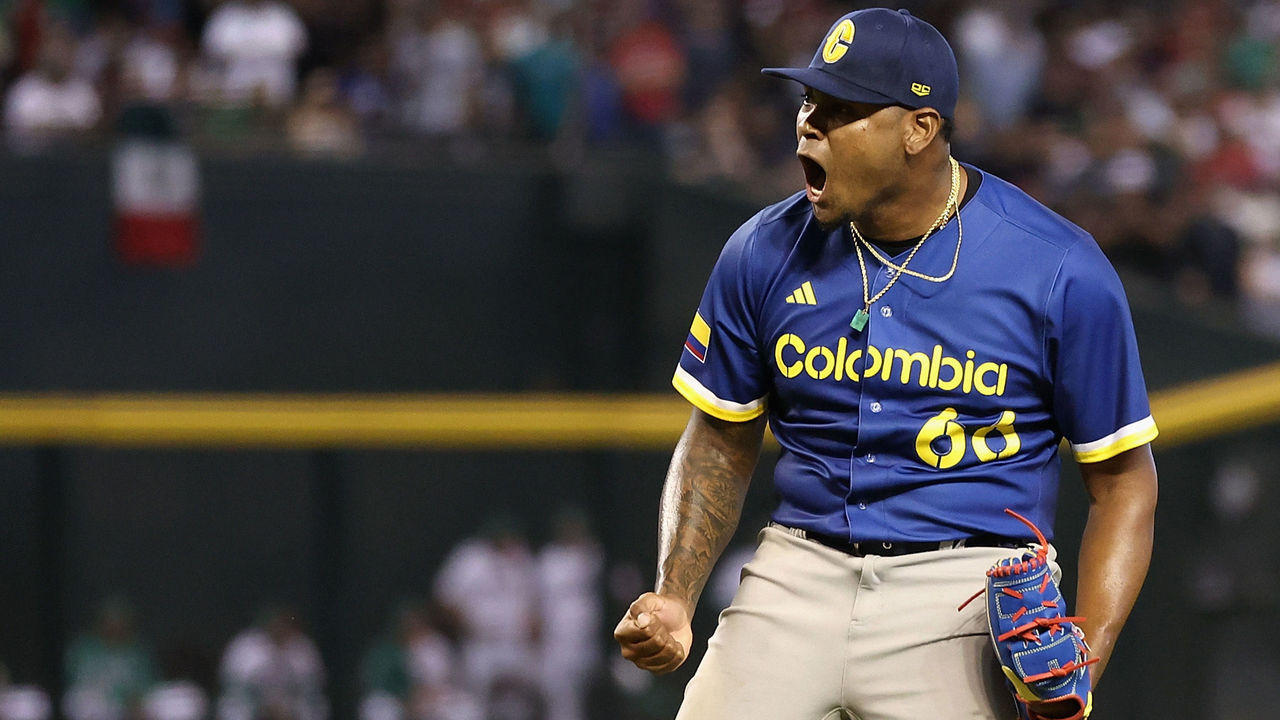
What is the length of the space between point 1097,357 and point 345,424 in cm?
450

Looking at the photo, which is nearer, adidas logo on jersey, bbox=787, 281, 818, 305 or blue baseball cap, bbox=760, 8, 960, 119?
blue baseball cap, bbox=760, 8, 960, 119

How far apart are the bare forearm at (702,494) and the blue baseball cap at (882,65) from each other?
0.65 m

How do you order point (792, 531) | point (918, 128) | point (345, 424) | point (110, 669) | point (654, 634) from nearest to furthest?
point (654, 634)
point (918, 128)
point (792, 531)
point (110, 669)
point (345, 424)

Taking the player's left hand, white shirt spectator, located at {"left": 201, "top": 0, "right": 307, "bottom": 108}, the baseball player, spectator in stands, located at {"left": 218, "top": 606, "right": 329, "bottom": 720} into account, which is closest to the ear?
the baseball player

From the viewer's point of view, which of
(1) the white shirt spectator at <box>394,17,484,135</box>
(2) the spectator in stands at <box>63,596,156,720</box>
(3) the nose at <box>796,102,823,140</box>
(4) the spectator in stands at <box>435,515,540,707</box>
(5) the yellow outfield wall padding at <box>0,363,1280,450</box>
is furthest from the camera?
(1) the white shirt spectator at <box>394,17,484,135</box>

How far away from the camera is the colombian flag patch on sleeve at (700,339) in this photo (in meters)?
3.25

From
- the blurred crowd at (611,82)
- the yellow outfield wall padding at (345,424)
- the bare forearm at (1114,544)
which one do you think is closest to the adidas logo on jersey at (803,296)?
the bare forearm at (1114,544)

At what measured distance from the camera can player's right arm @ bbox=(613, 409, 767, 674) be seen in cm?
316

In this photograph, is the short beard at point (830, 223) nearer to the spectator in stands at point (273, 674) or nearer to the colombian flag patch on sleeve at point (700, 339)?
the colombian flag patch on sleeve at point (700, 339)

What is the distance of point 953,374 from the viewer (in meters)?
3.00

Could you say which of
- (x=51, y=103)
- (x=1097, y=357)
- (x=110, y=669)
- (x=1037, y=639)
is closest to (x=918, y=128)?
(x=1097, y=357)

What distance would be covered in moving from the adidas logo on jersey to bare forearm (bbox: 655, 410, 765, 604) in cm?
27

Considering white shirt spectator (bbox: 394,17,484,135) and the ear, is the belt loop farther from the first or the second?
A: white shirt spectator (bbox: 394,17,484,135)

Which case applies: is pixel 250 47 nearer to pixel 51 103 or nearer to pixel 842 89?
pixel 51 103
